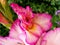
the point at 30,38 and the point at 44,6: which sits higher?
the point at 44,6

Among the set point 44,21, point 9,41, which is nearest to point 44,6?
point 44,21

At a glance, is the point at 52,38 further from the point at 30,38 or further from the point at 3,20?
the point at 3,20

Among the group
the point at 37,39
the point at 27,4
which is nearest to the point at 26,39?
the point at 37,39

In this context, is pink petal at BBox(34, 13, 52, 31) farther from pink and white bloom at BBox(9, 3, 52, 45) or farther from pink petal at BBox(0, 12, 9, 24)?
pink petal at BBox(0, 12, 9, 24)

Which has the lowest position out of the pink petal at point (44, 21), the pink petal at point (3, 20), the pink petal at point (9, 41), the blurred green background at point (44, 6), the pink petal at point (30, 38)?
the pink petal at point (30, 38)

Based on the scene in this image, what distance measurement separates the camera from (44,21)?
0.59 metres

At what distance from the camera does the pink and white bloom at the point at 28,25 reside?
0.56 m

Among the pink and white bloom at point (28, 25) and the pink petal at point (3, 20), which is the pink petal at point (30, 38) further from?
the pink petal at point (3, 20)

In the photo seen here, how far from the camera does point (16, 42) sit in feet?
1.93

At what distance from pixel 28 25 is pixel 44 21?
56mm

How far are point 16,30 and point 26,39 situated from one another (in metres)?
0.06

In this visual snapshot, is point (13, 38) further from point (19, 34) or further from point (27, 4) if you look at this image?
point (27, 4)

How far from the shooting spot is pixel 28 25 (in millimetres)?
567

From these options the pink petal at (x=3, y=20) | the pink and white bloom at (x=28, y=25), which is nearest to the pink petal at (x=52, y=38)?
the pink and white bloom at (x=28, y=25)
